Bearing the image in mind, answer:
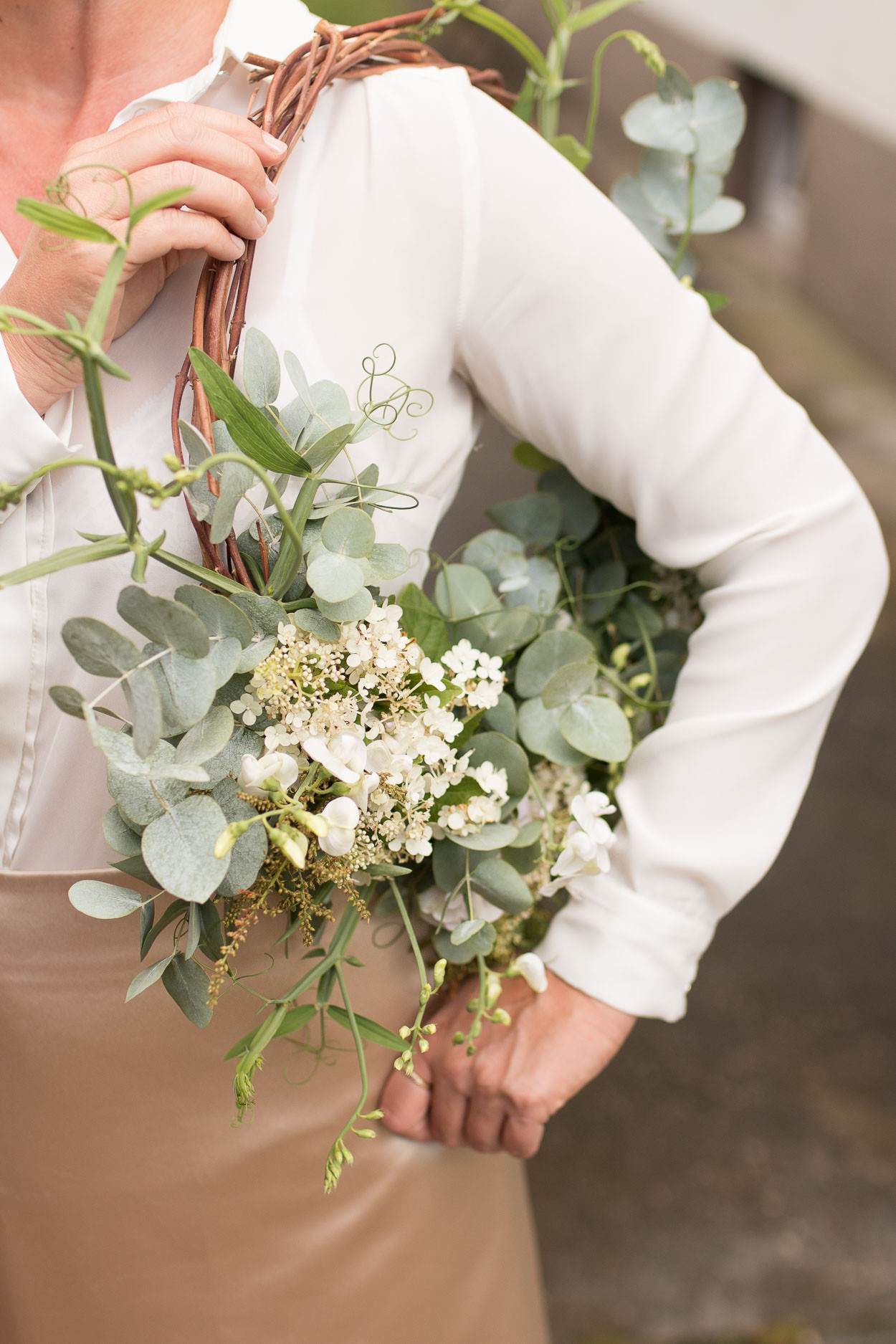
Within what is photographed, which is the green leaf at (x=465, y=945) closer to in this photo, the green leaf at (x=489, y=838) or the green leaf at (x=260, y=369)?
the green leaf at (x=489, y=838)

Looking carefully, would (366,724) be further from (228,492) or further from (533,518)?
(533,518)

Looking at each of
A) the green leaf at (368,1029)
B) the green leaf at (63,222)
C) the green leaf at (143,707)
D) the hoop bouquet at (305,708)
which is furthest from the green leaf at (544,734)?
the green leaf at (63,222)

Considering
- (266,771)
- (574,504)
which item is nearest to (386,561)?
(266,771)

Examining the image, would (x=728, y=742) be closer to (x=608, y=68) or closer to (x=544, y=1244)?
(x=544, y=1244)

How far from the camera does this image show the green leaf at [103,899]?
61 centimetres

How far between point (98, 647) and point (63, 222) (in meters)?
0.18

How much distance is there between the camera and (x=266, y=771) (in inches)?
22.2

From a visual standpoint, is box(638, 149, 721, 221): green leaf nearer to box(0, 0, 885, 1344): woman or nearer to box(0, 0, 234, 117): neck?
box(0, 0, 885, 1344): woman

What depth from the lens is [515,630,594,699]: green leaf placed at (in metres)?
0.78

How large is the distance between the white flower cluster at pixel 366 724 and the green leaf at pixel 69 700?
9 centimetres

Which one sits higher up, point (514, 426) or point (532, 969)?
point (514, 426)

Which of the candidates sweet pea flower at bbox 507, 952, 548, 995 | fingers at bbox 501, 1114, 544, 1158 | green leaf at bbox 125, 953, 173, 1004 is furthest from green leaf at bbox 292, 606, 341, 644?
fingers at bbox 501, 1114, 544, 1158

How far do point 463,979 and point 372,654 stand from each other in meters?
0.37

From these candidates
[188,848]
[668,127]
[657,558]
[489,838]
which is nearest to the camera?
[188,848]
